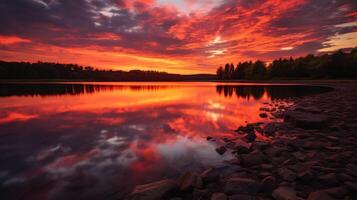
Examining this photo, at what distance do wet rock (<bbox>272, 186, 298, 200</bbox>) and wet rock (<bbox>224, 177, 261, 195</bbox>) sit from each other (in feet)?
1.28

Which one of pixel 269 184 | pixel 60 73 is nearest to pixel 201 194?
pixel 269 184

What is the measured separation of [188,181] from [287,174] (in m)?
2.54

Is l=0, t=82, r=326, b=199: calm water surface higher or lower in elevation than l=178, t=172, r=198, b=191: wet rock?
lower

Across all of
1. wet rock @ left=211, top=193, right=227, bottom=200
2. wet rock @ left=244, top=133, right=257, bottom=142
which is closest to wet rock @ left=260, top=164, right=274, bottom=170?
wet rock @ left=211, top=193, right=227, bottom=200

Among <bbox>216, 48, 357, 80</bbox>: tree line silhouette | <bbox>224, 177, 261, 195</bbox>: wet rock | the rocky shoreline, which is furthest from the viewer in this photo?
<bbox>216, 48, 357, 80</bbox>: tree line silhouette

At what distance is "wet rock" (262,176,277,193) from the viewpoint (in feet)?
13.2

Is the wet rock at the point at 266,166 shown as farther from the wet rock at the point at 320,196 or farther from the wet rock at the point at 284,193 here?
the wet rock at the point at 320,196

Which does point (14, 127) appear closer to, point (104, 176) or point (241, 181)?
point (104, 176)

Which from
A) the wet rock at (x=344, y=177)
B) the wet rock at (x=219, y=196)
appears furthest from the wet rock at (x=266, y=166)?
the wet rock at (x=219, y=196)

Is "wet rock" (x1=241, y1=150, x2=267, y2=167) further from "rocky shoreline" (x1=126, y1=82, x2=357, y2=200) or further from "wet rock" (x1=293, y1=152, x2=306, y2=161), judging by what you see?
"wet rock" (x1=293, y1=152, x2=306, y2=161)

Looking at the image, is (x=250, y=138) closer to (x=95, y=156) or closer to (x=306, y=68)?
(x=95, y=156)

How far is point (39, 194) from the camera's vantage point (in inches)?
173

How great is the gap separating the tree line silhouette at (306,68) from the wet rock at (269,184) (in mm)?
83328

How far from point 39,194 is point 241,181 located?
16.5ft
